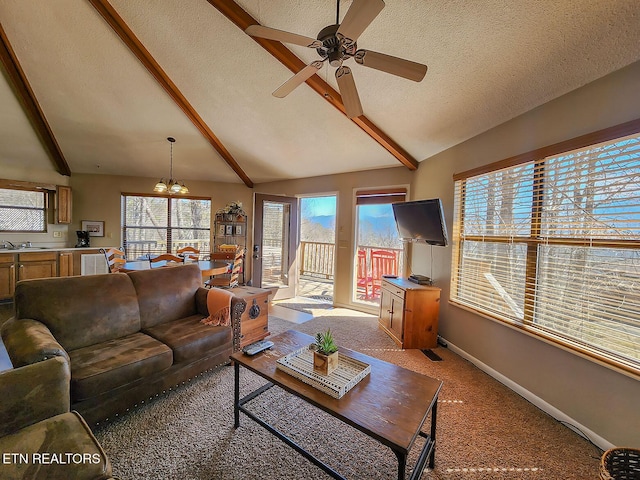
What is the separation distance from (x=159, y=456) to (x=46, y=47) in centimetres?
453

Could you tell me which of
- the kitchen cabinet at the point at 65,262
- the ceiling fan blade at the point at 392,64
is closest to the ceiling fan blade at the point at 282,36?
the ceiling fan blade at the point at 392,64

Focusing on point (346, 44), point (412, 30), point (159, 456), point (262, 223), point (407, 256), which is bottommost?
point (159, 456)

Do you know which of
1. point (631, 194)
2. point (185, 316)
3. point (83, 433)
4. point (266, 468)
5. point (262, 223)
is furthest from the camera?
point (262, 223)

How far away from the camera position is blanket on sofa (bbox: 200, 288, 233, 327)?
99.7 inches

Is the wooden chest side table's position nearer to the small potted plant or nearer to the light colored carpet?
the small potted plant

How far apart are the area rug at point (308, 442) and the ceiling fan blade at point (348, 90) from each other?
2.35 meters

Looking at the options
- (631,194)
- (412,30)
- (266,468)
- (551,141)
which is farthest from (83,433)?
(551,141)

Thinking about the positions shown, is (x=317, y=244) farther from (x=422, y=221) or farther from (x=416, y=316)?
(x=416, y=316)

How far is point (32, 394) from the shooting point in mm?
1183

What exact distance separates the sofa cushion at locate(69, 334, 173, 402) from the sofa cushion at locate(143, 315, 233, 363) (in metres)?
0.07

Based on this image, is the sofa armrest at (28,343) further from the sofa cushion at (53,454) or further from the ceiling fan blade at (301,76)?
the ceiling fan blade at (301,76)

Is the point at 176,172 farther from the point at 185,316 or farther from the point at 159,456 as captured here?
the point at 159,456

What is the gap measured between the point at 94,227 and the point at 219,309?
4.87m

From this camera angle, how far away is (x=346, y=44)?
1560 mm
